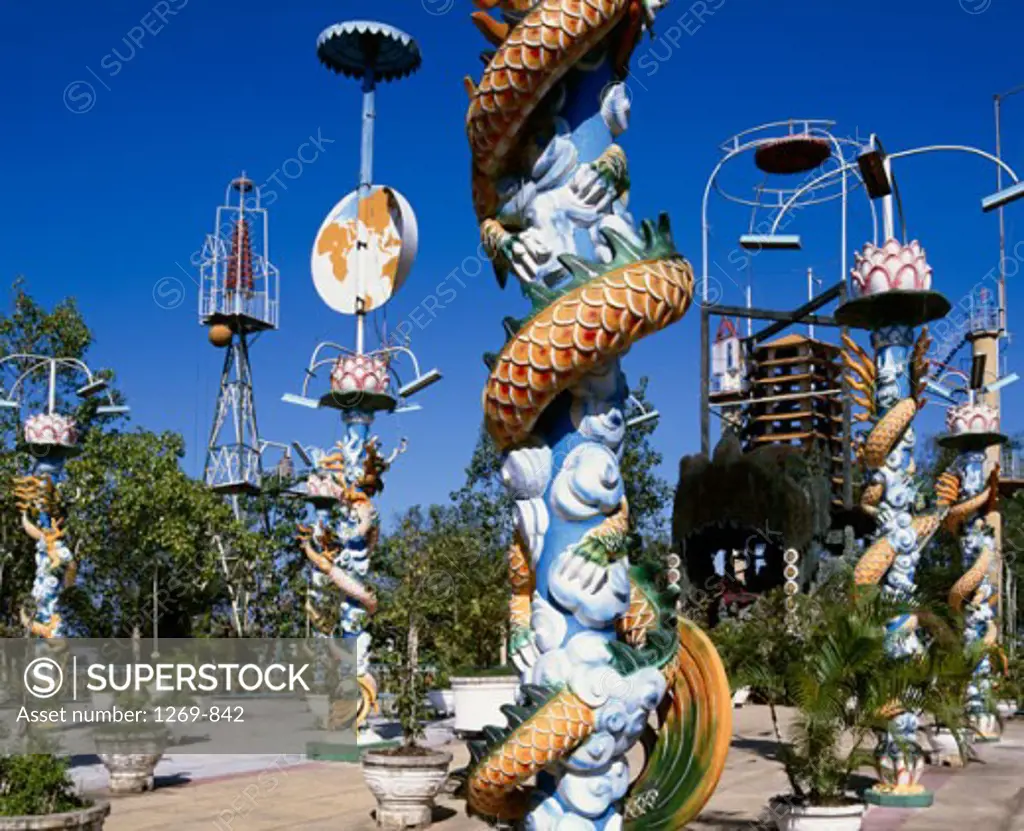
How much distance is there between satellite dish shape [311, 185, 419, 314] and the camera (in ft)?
48.9

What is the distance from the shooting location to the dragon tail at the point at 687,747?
4.91m

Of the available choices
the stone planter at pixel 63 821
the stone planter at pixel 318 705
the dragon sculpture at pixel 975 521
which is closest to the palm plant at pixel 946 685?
the dragon sculpture at pixel 975 521

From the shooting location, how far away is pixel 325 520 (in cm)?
1532

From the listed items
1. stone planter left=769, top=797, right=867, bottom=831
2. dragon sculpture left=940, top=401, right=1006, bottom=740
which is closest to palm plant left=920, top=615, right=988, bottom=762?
stone planter left=769, top=797, right=867, bottom=831

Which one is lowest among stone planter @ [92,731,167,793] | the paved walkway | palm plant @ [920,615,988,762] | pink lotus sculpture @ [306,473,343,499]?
the paved walkway

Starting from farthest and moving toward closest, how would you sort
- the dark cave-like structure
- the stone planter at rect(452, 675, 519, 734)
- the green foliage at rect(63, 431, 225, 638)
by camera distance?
the dark cave-like structure → the green foliage at rect(63, 431, 225, 638) → the stone planter at rect(452, 675, 519, 734)

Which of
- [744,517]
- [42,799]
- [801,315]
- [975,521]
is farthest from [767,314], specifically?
[42,799]

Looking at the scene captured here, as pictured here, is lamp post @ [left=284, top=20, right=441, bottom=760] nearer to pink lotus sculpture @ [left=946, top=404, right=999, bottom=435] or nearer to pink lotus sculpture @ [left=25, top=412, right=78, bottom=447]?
pink lotus sculpture @ [left=25, top=412, right=78, bottom=447]

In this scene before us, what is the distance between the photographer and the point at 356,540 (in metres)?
13.7

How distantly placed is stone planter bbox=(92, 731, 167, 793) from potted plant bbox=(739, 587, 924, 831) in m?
5.72

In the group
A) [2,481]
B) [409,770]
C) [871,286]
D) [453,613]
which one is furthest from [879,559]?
[2,481]

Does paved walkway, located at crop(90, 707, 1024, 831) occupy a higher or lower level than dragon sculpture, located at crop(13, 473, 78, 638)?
lower

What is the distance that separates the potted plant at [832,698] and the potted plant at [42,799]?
438 cm

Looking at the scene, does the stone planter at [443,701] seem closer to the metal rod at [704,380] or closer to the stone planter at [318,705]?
the stone planter at [318,705]
